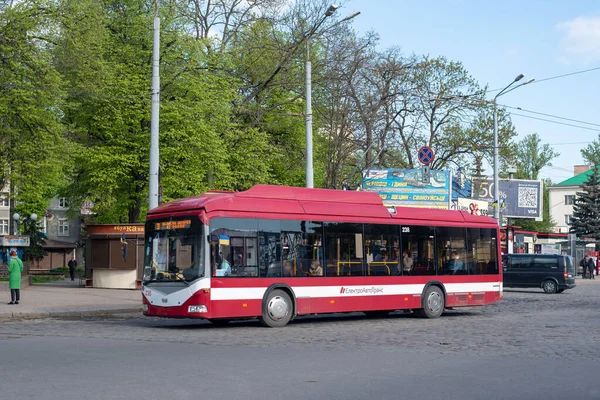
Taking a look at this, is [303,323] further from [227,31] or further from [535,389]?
[227,31]

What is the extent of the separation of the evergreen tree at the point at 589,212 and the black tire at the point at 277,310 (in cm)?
7306

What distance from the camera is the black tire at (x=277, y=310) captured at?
61.5 ft

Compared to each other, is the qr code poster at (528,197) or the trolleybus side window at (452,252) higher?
the qr code poster at (528,197)

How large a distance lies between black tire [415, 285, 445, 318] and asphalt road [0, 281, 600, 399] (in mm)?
1796

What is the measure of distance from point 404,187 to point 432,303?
20.5 m

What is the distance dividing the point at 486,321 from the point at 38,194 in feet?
70.3

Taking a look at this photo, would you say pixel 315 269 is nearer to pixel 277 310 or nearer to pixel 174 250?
pixel 277 310

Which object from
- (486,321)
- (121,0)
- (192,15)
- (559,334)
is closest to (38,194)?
(121,0)

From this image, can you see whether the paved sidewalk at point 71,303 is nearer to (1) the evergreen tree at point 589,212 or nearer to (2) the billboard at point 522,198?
(2) the billboard at point 522,198

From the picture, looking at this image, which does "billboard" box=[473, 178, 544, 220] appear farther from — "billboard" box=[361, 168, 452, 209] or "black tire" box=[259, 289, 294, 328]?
"black tire" box=[259, 289, 294, 328]

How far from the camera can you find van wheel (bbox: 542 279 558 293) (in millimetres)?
38812

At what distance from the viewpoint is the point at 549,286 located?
3900 centimetres

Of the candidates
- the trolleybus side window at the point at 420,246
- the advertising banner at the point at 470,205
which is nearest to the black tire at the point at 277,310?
the trolleybus side window at the point at 420,246

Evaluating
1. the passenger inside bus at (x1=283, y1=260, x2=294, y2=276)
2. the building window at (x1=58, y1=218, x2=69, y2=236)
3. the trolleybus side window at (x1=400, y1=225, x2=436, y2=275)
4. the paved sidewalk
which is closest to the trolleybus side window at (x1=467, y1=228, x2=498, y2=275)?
the trolleybus side window at (x1=400, y1=225, x2=436, y2=275)
